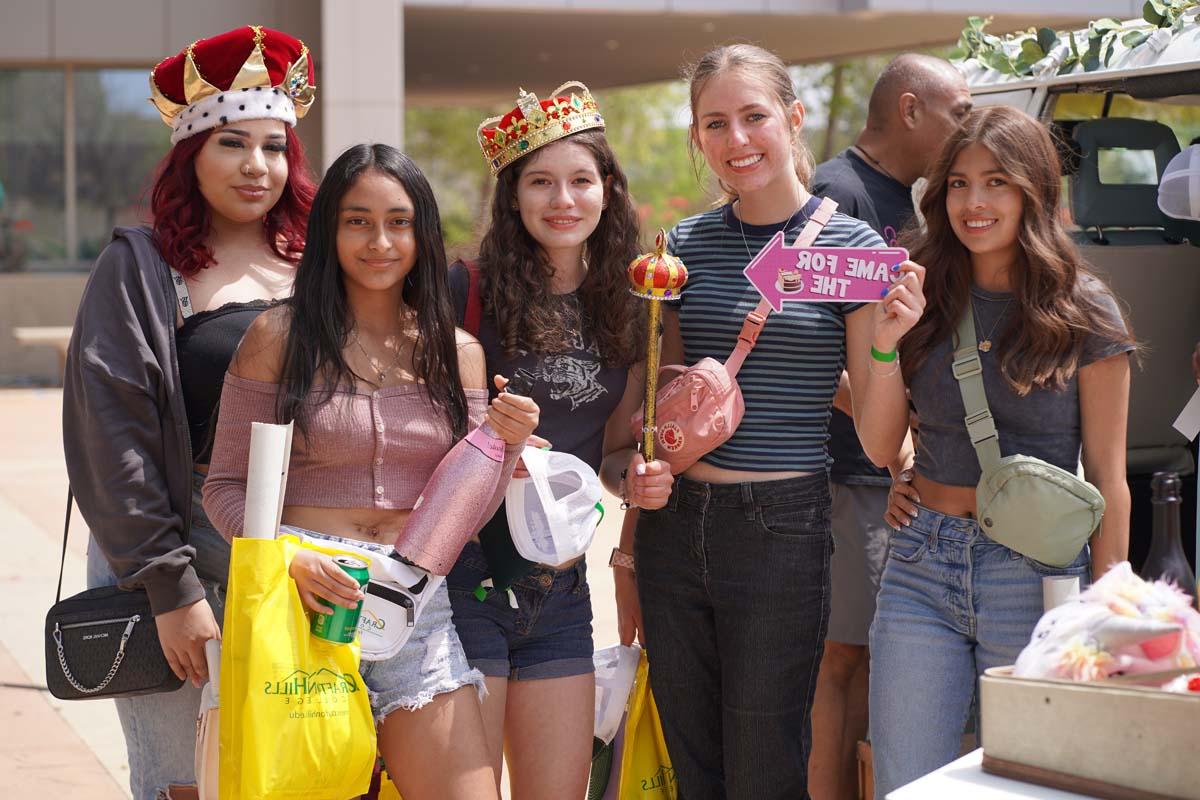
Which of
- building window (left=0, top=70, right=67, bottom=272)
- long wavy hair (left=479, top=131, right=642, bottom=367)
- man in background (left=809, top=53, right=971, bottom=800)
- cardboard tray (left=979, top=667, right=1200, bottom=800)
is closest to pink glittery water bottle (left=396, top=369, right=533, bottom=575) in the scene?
long wavy hair (left=479, top=131, right=642, bottom=367)

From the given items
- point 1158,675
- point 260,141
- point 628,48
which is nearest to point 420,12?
point 628,48

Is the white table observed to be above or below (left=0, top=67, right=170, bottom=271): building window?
below

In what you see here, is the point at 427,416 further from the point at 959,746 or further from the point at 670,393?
the point at 959,746

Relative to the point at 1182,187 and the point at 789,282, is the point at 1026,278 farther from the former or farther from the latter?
the point at 1182,187

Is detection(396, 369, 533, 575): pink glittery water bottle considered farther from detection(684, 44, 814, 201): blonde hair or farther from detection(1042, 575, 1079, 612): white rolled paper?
detection(1042, 575, 1079, 612): white rolled paper

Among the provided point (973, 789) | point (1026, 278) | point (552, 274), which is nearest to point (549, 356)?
point (552, 274)

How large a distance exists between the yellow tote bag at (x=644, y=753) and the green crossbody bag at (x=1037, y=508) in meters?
1.00

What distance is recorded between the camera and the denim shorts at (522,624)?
10.5ft

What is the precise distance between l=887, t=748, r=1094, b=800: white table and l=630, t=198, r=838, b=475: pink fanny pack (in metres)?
1.29

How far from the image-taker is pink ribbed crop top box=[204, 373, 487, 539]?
2.96 m

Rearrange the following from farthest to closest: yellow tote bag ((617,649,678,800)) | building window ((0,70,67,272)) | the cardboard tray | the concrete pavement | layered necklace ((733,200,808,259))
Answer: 1. building window ((0,70,67,272))
2. the concrete pavement
3. yellow tote bag ((617,649,678,800))
4. layered necklace ((733,200,808,259))
5. the cardboard tray

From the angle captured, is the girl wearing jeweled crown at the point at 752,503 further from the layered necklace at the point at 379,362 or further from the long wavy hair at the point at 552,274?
the layered necklace at the point at 379,362

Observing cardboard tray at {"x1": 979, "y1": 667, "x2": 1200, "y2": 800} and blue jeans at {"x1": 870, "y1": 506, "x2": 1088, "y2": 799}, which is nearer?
cardboard tray at {"x1": 979, "y1": 667, "x2": 1200, "y2": 800}

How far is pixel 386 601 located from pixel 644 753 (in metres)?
1.00
